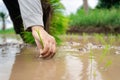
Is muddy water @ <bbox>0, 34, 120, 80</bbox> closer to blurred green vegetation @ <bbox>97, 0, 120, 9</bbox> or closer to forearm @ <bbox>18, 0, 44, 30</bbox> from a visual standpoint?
forearm @ <bbox>18, 0, 44, 30</bbox>

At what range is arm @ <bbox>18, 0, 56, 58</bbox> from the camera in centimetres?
195

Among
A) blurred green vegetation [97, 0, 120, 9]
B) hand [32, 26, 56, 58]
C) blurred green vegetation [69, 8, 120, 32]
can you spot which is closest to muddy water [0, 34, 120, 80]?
hand [32, 26, 56, 58]

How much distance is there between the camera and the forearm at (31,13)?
2.01 meters

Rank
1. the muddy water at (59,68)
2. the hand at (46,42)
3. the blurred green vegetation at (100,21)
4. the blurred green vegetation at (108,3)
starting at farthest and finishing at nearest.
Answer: the blurred green vegetation at (108,3) → the blurred green vegetation at (100,21) → the hand at (46,42) → the muddy water at (59,68)

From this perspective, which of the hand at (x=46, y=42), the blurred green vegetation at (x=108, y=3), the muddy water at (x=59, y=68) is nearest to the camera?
the muddy water at (x=59, y=68)

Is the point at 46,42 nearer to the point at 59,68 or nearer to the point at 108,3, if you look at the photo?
the point at 59,68

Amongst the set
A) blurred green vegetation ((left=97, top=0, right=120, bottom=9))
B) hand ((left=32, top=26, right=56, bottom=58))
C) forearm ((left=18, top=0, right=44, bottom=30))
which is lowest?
blurred green vegetation ((left=97, top=0, right=120, bottom=9))

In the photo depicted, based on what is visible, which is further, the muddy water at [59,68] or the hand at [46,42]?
the hand at [46,42]

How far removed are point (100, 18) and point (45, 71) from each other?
799 cm

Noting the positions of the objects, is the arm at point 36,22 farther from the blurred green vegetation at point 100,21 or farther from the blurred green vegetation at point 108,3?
the blurred green vegetation at point 108,3

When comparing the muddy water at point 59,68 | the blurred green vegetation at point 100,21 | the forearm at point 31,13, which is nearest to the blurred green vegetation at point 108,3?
the blurred green vegetation at point 100,21

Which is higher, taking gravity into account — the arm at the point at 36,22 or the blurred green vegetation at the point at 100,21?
the arm at the point at 36,22

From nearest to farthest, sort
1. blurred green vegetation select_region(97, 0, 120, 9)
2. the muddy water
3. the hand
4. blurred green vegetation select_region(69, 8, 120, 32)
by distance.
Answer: the muddy water, the hand, blurred green vegetation select_region(69, 8, 120, 32), blurred green vegetation select_region(97, 0, 120, 9)

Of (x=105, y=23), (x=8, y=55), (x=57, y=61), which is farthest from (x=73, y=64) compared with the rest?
(x=105, y=23)
